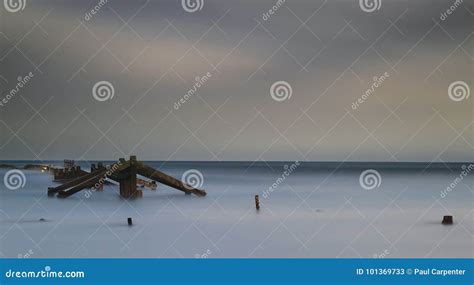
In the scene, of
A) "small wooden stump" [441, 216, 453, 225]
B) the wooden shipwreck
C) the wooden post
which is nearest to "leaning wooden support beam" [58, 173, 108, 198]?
the wooden shipwreck

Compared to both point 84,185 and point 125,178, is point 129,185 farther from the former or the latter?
point 84,185

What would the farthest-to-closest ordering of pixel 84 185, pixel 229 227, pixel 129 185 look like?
pixel 129 185 < pixel 84 185 < pixel 229 227

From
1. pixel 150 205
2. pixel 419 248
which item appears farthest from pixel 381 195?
pixel 419 248

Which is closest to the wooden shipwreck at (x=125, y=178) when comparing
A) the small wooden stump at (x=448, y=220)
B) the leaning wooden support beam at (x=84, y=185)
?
the leaning wooden support beam at (x=84, y=185)

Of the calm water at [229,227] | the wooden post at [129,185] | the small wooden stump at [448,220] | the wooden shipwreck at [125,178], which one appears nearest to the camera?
the calm water at [229,227]

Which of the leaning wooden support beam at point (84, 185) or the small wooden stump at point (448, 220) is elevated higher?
the leaning wooden support beam at point (84, 185)

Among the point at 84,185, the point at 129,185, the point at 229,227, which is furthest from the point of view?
the point at 129,185

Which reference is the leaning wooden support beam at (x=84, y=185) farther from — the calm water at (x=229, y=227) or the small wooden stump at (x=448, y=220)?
the small wooden stump at (x=448, y=220)

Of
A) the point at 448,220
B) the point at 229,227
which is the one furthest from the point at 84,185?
the point at 448,220

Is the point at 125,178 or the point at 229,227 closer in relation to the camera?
the point at 229,227

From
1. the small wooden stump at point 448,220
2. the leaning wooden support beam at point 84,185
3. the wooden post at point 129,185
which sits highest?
the leaning wooden support beam at point 84,185

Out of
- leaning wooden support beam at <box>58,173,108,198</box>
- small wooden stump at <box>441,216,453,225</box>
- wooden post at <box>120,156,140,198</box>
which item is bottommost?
small wooden stump at <box>441,216,453,225</box>

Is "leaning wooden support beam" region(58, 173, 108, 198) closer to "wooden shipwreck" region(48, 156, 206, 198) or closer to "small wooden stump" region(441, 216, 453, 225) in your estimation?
"wooden shipwreck" region(48, 156, 206, 198)
